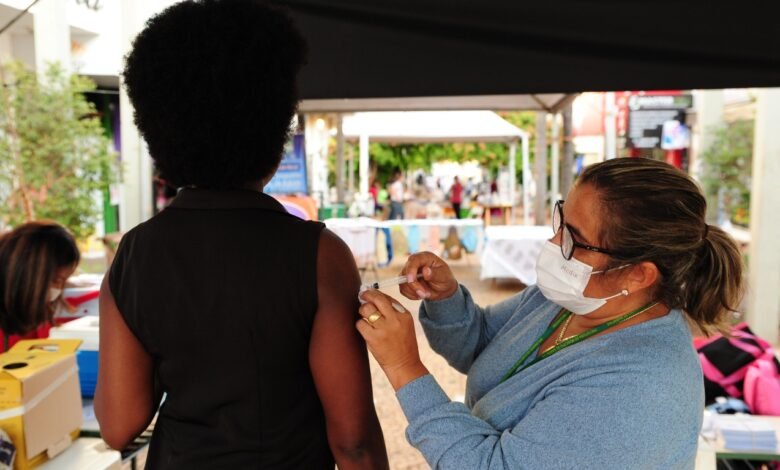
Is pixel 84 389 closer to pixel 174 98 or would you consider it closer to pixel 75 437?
pixel 75 437

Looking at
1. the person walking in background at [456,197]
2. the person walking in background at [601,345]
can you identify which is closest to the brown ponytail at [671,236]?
the person walking in background at [601,345]

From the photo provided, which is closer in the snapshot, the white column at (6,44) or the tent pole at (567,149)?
the white column at (6,44)

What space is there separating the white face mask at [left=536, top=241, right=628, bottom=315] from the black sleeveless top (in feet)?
1.89

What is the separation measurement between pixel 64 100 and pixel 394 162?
22.9 metres

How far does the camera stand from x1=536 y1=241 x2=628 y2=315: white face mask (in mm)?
1385

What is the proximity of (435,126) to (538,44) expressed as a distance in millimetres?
10008

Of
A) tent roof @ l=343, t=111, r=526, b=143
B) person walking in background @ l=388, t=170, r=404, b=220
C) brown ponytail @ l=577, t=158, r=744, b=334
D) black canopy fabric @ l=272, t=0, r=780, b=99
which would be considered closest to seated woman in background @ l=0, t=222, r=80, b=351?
black canopy fabric @ l=272, t=0, r=780, b=99

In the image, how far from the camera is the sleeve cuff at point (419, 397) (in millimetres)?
1251

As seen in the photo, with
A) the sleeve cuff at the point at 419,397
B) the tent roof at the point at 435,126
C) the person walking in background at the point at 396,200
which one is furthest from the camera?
the person walking in background at the point at 396,200

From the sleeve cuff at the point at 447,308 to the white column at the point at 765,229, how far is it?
18.5 feet

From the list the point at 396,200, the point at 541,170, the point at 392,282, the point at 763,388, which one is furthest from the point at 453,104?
the point at 392,282

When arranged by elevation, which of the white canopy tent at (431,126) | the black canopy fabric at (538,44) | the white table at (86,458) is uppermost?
the white canopy tent at (431,126)

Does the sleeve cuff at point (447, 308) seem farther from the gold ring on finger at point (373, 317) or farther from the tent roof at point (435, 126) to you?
the tent roof at point (435, 126)

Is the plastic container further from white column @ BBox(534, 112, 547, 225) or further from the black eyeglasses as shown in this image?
white column @ BBox(534, 112, 547, 225)
